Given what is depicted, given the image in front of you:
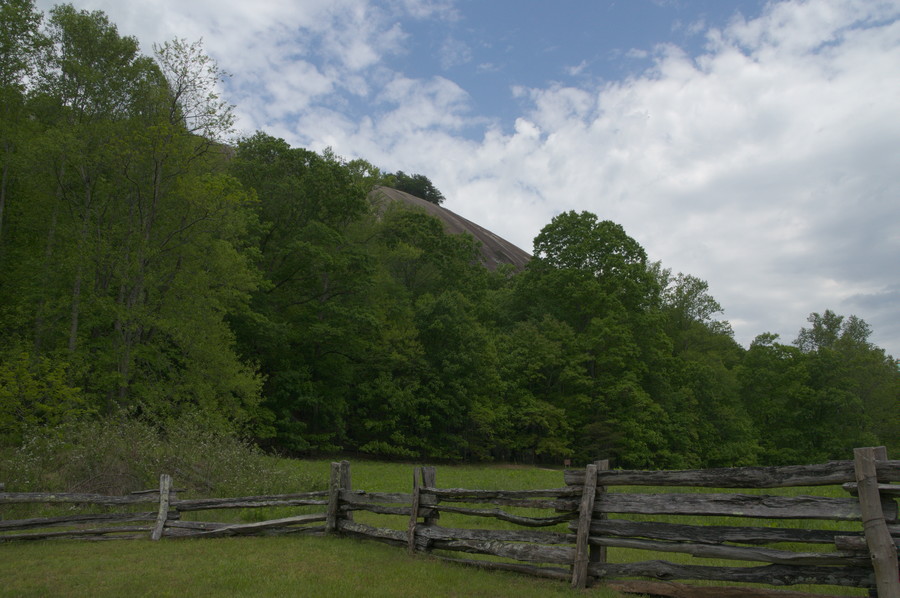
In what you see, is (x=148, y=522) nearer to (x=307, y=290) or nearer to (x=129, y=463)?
(x=129, y=463)

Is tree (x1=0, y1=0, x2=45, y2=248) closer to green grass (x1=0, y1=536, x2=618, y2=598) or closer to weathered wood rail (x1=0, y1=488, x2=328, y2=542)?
weathered wood rail (x1=0, y1=488, x2=328, y2=542)

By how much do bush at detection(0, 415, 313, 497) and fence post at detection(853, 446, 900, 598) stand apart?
12.2 m

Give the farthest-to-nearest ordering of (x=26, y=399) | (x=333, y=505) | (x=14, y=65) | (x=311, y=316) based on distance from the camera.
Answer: (x=311, y=316)
(x=14, y=65)
(x=26, y=399)
(x=333, y=505)

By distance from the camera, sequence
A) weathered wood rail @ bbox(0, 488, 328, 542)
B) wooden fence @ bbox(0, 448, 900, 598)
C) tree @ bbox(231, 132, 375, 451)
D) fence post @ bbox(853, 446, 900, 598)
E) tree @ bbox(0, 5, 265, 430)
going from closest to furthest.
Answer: fence post @ bbox(853, 446, 900, 598), wooden fence @ bbox(0, 448, 900, 598), weathered wood rail @ bbox(0, 488, 328, 542), tree @ bbox(0, 5, 265, 430), tree @ bbox(231, 132, 375, 451)

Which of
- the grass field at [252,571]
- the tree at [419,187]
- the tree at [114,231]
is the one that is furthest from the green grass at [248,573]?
the tree at [419,187]

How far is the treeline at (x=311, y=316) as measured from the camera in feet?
70.9

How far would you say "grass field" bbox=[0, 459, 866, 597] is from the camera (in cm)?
687

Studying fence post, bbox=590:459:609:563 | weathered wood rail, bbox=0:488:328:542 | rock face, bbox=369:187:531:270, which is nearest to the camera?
fence post, bbox=590:459:609:563

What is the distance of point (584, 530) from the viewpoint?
278 inches

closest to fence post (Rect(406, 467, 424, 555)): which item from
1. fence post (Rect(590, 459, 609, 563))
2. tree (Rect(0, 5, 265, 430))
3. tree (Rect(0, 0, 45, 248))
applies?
fence post (Rect(590, 459, 609, 563))

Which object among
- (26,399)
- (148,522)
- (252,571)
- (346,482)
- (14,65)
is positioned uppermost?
(14,65)

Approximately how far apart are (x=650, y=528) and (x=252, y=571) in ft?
16.4

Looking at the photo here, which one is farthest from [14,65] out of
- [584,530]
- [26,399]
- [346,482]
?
[584,530]

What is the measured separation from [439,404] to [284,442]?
8.90 m
